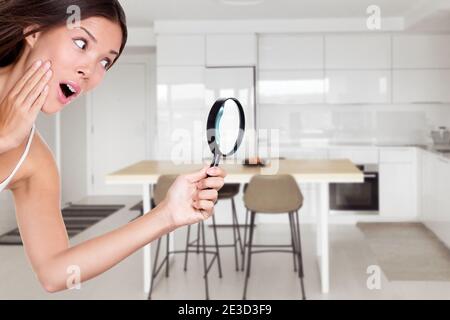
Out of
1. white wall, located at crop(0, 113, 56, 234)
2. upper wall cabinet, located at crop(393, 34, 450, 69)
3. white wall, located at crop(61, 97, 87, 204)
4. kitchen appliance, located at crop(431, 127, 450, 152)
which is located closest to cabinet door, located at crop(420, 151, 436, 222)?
kitchen appliance, located at crop(431, 127, 450, 152)

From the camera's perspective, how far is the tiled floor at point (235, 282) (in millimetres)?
3123

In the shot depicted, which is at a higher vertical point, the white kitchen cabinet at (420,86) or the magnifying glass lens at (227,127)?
the white kitchen cabinet at (420,86)

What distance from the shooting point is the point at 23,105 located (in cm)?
74

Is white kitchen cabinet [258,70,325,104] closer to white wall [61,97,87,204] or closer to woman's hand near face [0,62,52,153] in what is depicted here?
white wall [61,97,87,204]

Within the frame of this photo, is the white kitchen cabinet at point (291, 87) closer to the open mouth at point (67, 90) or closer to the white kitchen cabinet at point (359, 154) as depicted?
the white kitchen cabinet at point (359, 154)

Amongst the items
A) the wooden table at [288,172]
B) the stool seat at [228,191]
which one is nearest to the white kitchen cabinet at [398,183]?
the wooden table at [288,172]

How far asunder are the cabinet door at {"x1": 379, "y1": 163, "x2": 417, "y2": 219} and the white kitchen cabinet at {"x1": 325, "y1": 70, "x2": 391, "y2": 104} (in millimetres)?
657

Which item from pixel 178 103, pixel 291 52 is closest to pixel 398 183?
pixel 291 52

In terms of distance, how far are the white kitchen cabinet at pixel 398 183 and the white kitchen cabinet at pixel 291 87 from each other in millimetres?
831

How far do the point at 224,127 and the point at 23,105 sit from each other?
0.91ft

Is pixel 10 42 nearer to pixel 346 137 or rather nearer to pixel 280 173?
pixel 280 173

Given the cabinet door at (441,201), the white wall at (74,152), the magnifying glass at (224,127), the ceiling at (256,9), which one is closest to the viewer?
the magnifying glass at (224,127)

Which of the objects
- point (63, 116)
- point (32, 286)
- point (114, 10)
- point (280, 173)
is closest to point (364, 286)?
point (280, 173)

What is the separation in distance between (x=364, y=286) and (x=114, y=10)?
2790mm
